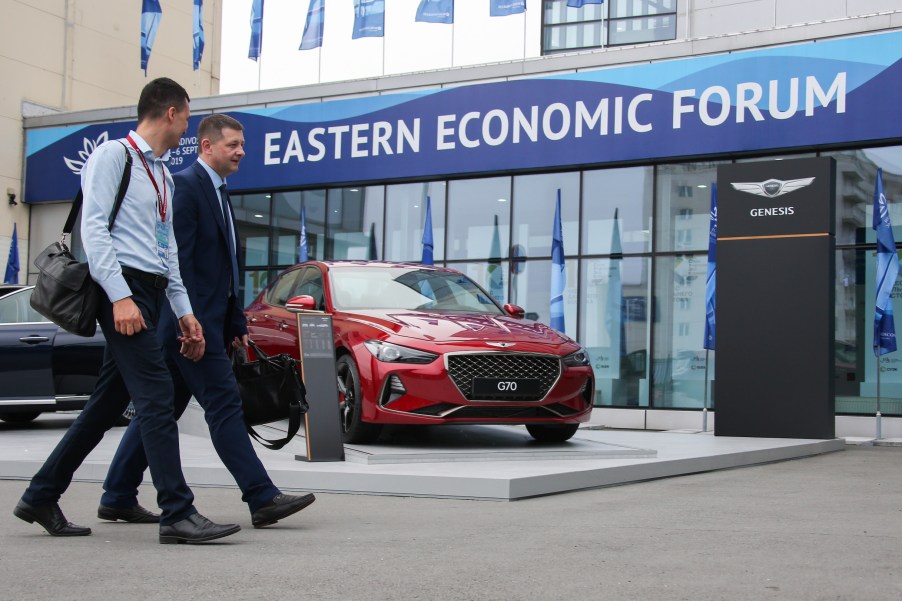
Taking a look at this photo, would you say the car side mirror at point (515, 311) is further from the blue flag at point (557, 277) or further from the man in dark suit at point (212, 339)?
the blue flag at point (557, 277)

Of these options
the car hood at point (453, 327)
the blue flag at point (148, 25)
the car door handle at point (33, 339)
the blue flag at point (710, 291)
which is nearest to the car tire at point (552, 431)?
the car hood at point (453, 327)

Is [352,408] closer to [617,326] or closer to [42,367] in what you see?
[42,367]

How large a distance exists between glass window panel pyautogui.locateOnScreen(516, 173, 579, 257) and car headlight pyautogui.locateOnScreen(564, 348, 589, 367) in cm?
1066

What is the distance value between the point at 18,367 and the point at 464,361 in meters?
5.43

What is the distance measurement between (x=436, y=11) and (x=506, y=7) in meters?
1.67

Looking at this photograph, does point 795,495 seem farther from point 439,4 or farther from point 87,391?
point 439,4

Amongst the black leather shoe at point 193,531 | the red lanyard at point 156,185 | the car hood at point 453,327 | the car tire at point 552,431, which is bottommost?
the black leather shoe at point 193,531

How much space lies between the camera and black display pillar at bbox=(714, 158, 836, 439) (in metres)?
11.5

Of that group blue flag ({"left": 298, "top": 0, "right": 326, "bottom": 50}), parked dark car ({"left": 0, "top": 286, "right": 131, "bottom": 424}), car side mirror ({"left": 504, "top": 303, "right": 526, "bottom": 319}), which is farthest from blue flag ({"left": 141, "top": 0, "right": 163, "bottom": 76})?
car side mirror ({"left": 504, "top": 303, "right": 526, "bottom": 319})

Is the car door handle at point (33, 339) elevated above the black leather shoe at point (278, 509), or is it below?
above

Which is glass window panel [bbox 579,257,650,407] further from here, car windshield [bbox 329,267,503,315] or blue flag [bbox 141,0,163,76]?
blue flag [bbox 141,0,163,76]

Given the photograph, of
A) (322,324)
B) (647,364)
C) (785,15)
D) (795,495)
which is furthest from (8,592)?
(785,15)

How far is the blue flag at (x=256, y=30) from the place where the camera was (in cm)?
2891

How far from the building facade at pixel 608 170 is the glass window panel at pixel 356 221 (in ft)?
0.11
